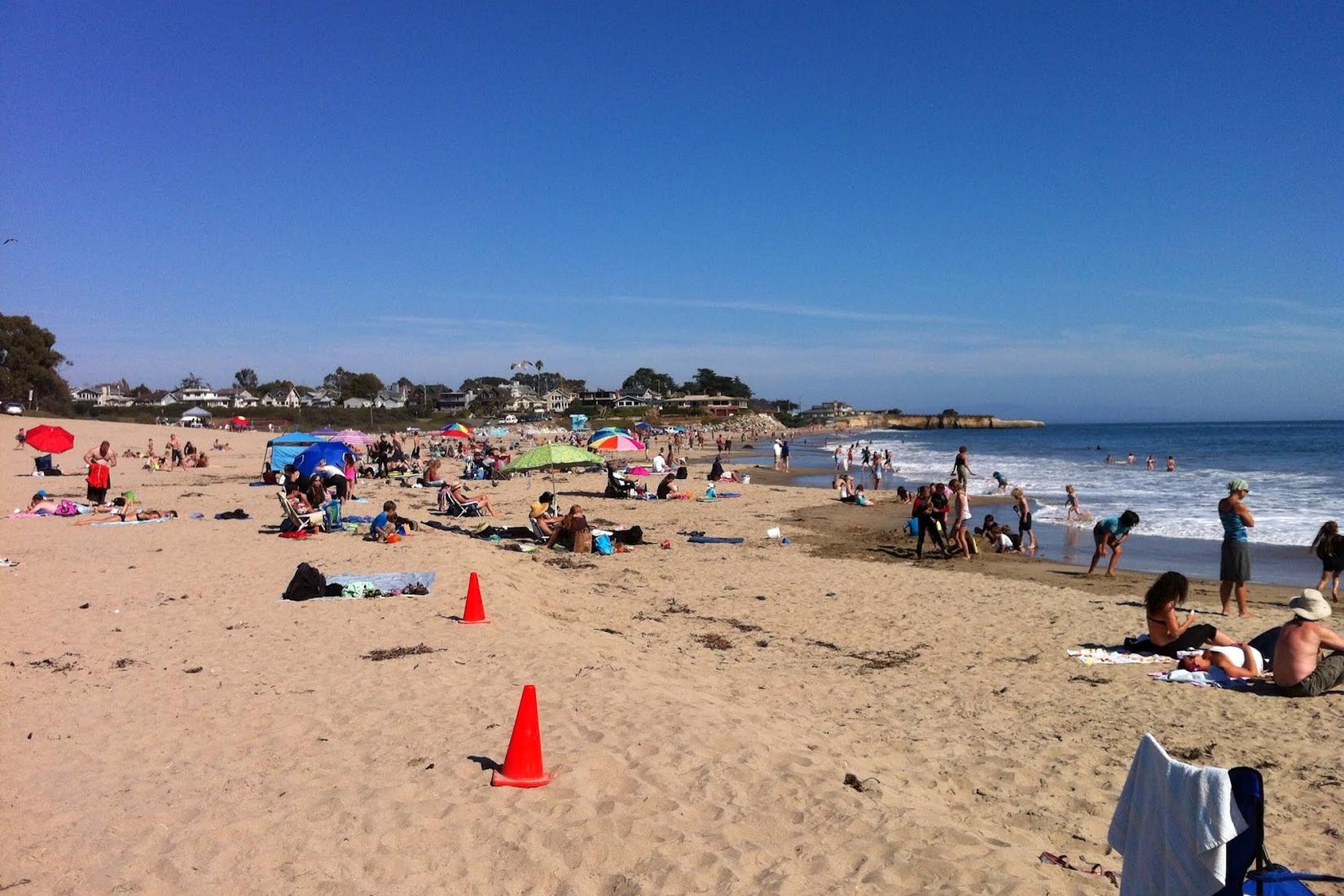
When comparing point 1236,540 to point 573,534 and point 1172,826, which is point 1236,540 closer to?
point 1172,826

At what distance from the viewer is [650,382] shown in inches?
7018

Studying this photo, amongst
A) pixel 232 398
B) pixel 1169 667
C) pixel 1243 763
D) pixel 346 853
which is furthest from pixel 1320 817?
pixel 232 398

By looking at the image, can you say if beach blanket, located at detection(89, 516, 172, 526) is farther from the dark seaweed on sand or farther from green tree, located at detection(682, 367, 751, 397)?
green tree, located at detection(682, 367, 751, 397)

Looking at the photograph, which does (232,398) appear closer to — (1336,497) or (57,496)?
(57,496)

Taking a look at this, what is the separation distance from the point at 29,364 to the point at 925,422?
418 feet

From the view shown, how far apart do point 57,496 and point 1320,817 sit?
24.7 metres

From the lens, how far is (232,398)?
4879 inches

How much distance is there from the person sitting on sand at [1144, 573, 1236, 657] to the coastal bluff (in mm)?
130690

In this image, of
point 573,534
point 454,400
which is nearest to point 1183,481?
point 573,534

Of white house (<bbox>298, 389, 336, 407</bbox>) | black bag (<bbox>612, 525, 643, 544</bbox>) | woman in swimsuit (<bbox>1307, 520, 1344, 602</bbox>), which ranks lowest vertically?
black bag (<bbox>612, 525, 643, 544</bbox>)

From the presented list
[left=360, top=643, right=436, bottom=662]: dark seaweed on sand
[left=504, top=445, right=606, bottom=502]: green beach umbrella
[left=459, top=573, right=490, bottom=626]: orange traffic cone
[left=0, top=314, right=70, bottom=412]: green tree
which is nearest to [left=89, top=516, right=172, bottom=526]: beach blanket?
[left=504, top=445, right=606, bottom=502]: green beach umbrella

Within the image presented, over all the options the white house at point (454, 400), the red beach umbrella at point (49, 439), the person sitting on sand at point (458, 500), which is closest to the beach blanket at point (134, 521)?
the person sitting on sand at point (458, 500)

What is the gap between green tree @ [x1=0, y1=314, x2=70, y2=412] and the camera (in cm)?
6531

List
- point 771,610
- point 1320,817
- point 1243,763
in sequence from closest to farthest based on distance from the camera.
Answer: point 1320,817, point 1243,763, point 771,610
